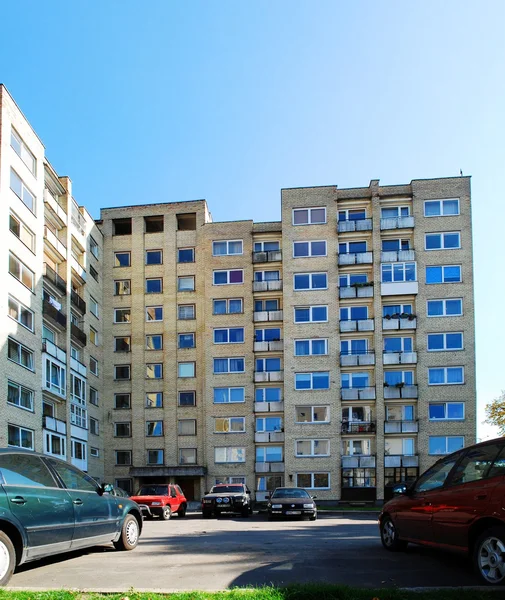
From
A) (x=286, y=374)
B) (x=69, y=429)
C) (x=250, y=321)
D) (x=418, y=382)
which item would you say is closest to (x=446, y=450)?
(x=418, y=382)

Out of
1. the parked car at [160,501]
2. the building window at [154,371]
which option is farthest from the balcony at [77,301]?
the parked car at [160,501]

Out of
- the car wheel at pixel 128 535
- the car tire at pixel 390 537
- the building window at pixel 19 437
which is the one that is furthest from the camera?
the building window at pixel 19 437

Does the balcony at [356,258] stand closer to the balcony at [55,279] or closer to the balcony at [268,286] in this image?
the balcony at [268,286]

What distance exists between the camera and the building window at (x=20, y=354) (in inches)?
1310

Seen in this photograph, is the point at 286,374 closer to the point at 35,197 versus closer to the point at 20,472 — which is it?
the point at 35,197

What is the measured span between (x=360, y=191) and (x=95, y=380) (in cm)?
2241

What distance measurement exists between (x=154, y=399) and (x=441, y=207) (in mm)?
23801

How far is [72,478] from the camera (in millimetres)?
10805

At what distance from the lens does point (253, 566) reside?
9.96 metres

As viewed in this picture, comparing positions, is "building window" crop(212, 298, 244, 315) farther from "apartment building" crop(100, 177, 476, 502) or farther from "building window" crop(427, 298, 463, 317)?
"building window" crop(427, 298, 463, 317)

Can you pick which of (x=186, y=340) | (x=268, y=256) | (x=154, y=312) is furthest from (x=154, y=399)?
(x=268, y=256)

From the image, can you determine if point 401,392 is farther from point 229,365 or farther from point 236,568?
point 236,568

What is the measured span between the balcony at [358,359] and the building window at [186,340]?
1071 centimetres

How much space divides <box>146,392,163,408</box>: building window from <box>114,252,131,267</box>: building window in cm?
964
